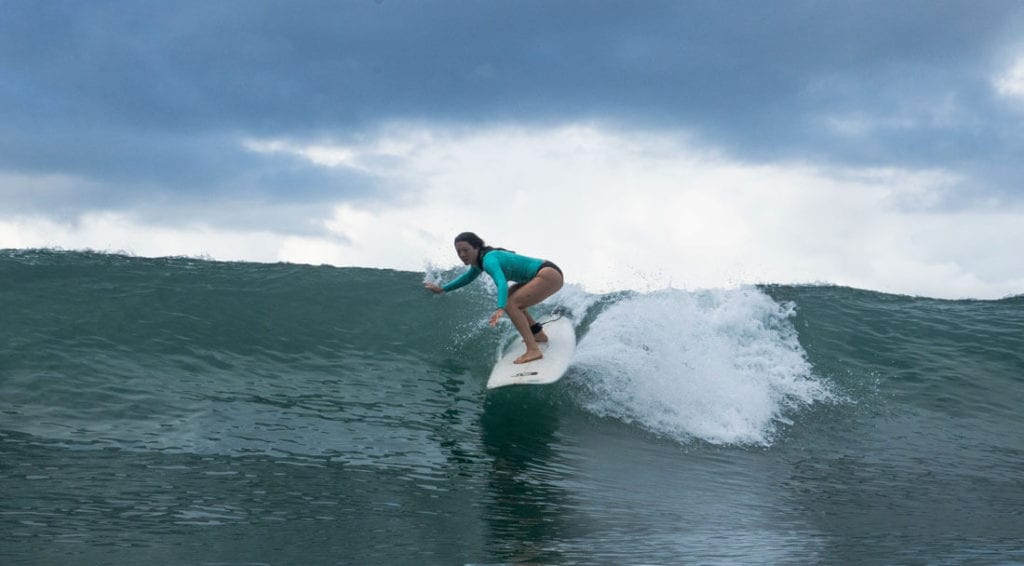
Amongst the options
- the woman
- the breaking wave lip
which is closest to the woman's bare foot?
the woman

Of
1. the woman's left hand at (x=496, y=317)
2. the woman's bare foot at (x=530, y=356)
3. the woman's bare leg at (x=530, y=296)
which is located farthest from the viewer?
the woman's bare foot at (x=530, y=356)

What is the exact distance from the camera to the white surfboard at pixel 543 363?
834cm

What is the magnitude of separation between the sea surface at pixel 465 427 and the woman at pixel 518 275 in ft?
2.38

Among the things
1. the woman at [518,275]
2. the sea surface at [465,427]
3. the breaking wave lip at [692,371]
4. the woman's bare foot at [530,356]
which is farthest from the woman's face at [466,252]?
the breaking wave lip at [692,371]

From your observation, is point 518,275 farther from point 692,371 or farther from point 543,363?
point 692,371

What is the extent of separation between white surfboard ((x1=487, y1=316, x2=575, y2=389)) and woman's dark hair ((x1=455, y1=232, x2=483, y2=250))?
142 cm

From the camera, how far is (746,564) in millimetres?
4008

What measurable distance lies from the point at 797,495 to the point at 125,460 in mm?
5276

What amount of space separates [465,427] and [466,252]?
5.90ft

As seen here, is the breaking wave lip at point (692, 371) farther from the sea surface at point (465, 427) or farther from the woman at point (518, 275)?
the woman at point (518, 275)

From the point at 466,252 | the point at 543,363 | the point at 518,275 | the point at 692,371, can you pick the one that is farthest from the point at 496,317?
the point at 692,371

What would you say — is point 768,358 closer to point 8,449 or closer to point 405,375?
point 405,375

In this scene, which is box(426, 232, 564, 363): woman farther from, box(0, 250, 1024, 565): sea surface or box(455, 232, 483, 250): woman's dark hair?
box(0, 250, 1024, 565): sea surface

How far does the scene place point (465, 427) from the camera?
7.60 metres
